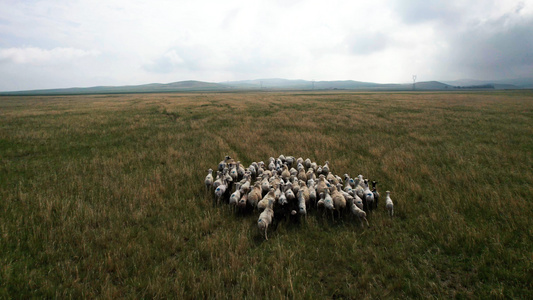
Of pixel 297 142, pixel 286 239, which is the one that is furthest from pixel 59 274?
pixel 297 142

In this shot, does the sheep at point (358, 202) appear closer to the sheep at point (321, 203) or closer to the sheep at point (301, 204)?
the sheep at point (321, 203)

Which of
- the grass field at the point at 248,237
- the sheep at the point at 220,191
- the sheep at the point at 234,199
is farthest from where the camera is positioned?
the sheep at the point at 220,191

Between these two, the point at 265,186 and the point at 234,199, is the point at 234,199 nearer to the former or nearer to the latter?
the point at 234,199

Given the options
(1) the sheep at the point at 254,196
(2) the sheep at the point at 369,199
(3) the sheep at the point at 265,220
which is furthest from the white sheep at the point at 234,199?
(2) the sheep at the point at 369,199

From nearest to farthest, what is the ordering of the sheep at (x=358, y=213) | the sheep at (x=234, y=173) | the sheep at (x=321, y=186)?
the sheep at (x=358, y=213) → the sheep at (x=321, y=186) → the sheep at (x=234, y=173)

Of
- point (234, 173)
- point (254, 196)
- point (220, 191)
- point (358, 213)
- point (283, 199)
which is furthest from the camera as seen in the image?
point (234, 173)

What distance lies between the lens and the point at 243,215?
7.23 meters

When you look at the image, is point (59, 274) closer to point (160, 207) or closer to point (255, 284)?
point (160, 207)

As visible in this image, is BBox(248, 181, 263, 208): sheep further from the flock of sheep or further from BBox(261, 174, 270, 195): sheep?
BBox(261, 174, 270, 195): sheep

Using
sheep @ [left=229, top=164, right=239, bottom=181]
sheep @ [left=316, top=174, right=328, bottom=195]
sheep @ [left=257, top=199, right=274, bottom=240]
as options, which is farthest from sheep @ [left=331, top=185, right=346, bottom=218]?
sheep @ [left=229, top=164, right=239, bottom=181]

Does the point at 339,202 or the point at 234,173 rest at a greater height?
the point at 234,173

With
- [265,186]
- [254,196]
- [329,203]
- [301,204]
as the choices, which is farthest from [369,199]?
[254,196]

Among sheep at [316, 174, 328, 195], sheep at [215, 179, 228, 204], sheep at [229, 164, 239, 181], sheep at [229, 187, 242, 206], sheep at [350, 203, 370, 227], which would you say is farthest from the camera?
sheep at [229, 164, 239, 181]

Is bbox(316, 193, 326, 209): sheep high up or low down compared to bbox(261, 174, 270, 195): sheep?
down
